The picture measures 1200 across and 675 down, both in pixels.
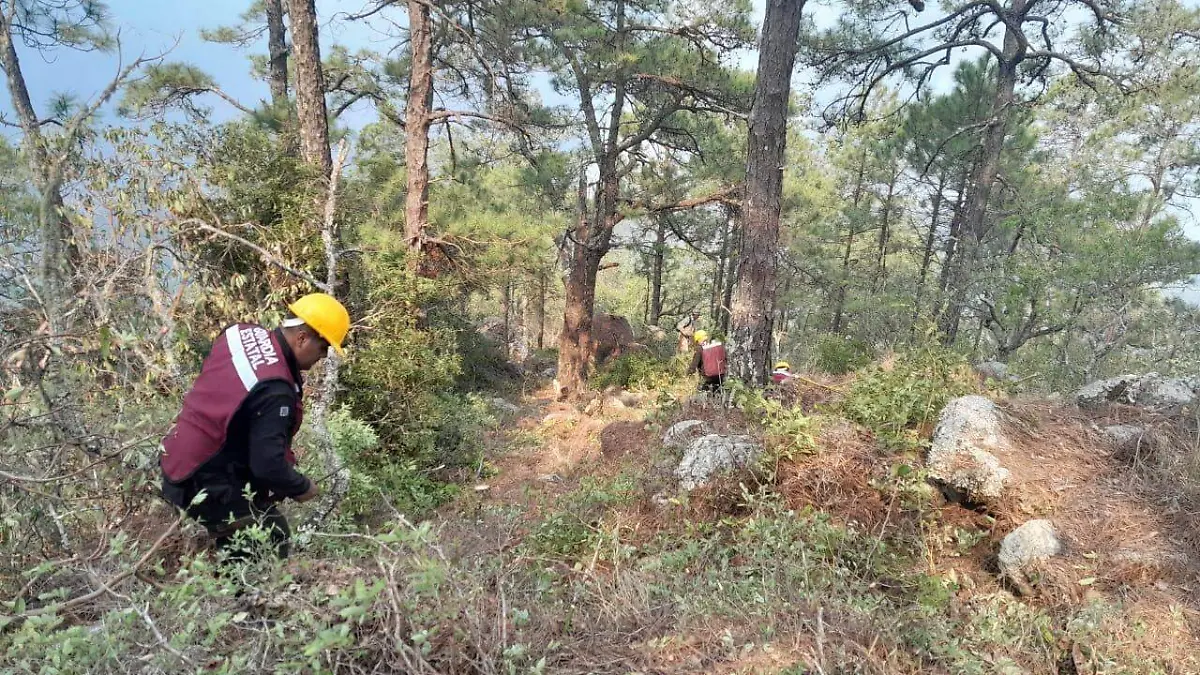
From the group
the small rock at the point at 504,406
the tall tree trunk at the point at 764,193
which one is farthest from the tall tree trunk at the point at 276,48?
the tall tree trunk at the point at 764,193

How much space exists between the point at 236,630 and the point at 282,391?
90 centimetres

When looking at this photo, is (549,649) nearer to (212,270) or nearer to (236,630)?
(236,630)

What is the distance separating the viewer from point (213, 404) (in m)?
2.28

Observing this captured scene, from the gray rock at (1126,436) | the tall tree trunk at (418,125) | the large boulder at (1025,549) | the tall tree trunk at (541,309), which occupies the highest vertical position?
the tall tree trunk at (418,125)

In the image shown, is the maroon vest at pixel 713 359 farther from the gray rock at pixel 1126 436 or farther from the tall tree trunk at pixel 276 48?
the tall tree trunk at pixel 276 48

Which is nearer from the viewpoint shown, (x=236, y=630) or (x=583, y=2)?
(x=236, y=630)

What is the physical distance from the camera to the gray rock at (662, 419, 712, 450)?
14.3ft

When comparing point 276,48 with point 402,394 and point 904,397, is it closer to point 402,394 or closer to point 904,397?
point 402,394

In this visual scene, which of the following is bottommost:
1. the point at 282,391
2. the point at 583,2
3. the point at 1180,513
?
the point at 1180,513

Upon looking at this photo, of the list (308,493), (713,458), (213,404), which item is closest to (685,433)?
(713,458)

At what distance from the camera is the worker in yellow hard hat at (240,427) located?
2.29 meters

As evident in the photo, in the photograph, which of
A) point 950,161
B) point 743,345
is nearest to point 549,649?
point 743,345

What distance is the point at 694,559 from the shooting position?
314 centimetres

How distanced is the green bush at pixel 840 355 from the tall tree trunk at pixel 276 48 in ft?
31.8
